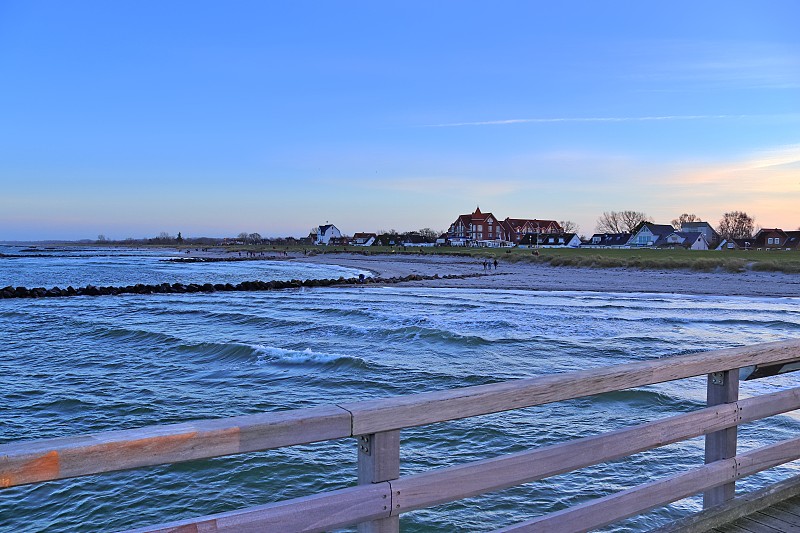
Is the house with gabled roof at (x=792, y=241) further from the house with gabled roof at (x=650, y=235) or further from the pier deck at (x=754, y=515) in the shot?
the pier deck at (x=754, y=515)

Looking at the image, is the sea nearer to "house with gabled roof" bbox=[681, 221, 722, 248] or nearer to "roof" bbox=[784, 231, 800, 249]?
"house with gabled roof" bbox=[681, 221, 722, 248]

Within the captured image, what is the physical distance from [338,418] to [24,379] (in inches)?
542

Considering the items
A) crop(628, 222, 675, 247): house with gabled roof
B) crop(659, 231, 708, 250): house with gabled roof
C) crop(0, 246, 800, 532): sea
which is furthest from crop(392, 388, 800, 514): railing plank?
crop(628, 222, 675, 247): house with gabled roof

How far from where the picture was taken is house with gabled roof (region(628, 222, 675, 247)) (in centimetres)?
11851

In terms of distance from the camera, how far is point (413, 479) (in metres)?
2.49

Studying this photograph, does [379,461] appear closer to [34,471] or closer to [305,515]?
[305,515]

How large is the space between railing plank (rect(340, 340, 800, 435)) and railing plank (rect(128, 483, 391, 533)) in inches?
10.0

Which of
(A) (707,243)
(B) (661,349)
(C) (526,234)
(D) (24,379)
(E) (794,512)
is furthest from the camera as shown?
(C) (526,234)

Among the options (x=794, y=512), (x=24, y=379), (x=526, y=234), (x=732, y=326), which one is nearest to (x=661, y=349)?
(x=732, y=326)

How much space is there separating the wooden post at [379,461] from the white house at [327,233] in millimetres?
175991

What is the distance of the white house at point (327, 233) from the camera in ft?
584

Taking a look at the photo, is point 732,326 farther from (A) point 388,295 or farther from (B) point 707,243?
(B) point 707,243

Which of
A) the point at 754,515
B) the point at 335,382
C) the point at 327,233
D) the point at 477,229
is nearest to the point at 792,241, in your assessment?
the point at 477,229

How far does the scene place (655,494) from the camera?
11.1ft
